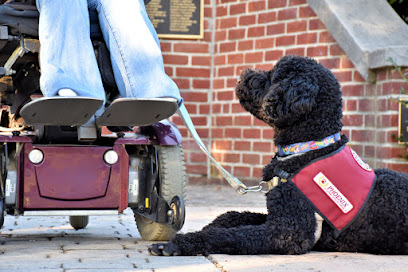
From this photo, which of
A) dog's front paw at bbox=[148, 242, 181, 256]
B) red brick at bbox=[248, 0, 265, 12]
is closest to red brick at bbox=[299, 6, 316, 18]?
red brick at bbox=[248, 0, 265, 12]

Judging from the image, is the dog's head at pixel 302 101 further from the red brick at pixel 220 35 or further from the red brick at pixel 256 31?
the red brick at pixel 220 35

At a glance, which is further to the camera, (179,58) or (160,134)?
(179,58)

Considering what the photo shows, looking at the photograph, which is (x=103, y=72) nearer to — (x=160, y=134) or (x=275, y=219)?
(x=160, y=134)

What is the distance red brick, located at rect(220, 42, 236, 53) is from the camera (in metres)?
7.32

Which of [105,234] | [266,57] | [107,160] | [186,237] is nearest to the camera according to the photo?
[186,237]

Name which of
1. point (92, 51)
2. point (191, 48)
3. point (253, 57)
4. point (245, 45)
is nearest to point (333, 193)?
point (92, 51)

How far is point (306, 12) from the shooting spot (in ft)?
22.0

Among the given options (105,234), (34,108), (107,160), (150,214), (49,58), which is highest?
(49,58)

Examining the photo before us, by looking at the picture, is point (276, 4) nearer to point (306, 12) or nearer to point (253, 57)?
point (306, 12)

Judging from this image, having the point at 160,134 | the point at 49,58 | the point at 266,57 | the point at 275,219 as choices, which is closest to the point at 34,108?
the point at 49,58

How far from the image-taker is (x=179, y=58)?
24.5ft

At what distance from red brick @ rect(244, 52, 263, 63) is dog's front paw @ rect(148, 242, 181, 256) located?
4.34 m

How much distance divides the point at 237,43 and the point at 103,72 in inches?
163

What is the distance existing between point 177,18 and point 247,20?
29.6 inches
